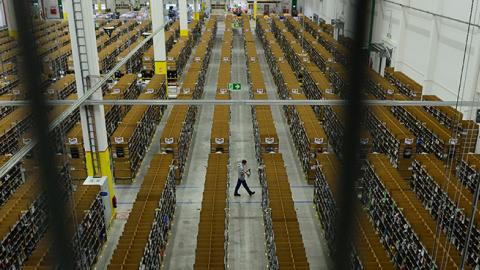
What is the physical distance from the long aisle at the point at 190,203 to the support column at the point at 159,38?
2.61m

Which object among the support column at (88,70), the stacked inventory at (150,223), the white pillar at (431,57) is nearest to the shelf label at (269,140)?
the stacked inventory at (150,223)

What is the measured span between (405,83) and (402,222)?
34.8ft

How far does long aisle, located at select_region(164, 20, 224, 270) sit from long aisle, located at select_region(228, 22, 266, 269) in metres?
0.79

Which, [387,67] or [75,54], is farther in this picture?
[387,67]

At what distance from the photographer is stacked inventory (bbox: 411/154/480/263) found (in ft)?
25.5

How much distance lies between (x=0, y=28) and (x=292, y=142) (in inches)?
1100

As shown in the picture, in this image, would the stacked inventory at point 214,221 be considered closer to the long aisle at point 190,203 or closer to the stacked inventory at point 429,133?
the long aisle at point 190,203

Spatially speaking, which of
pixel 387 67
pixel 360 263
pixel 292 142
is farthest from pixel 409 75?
pixel 360 263

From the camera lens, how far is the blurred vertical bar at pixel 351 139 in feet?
3.55

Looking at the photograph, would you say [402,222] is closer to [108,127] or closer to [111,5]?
[108,127]

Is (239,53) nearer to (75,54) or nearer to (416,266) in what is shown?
(75,54)

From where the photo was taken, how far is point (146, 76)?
69.3 ft

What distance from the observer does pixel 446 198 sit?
865 centimetres

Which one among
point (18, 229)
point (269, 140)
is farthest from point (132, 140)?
point (18, 229)
